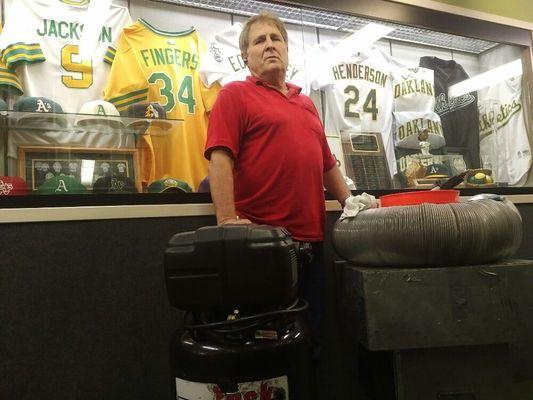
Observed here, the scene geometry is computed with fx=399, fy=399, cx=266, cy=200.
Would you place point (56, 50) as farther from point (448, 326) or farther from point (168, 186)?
point (448, 326)

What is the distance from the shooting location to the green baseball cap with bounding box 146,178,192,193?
5.65ft

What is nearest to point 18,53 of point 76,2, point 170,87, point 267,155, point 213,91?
point 76,2

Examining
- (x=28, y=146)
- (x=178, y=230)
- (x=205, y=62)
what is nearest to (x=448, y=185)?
(x=178, y=230)

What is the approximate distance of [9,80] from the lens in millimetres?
1833

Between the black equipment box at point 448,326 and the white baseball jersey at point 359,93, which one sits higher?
the white baseball jersey at point 359,93

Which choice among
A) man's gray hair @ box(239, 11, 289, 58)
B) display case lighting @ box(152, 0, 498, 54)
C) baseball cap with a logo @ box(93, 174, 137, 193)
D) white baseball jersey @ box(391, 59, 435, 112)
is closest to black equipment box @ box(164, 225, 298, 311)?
baseball cap with a logo @ box(93, 174, 137, 193)

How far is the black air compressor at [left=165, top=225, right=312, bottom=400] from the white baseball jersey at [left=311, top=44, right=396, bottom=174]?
173cm

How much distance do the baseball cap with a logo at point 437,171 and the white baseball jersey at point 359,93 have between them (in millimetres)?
205

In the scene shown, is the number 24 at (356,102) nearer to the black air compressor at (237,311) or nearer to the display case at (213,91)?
the display case at (213,91)

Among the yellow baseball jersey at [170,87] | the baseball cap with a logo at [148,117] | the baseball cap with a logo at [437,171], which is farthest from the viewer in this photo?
the baseball cap with a logo at [437,171]

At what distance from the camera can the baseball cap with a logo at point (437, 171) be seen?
2.31 metres

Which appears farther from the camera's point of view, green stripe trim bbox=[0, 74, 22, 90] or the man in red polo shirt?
green stripe trim bbox=[0, 74, 22, 90]

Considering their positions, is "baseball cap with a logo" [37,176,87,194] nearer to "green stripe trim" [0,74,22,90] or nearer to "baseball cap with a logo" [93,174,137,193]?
"baseball cap with a logo" [93,174,137,193]

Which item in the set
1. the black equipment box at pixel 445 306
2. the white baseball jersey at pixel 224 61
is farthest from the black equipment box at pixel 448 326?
the white baseball jersey at pixel 224 61
